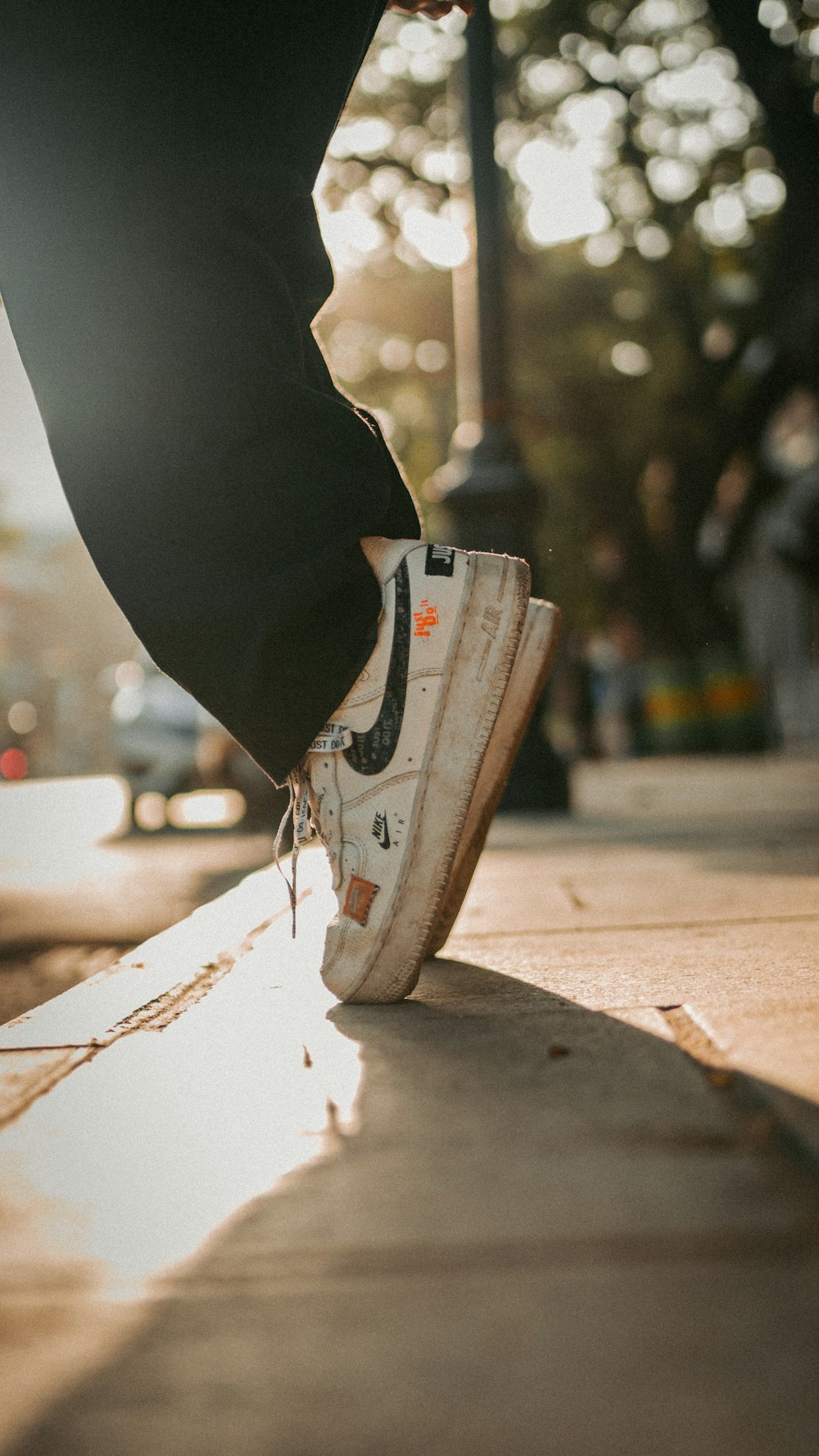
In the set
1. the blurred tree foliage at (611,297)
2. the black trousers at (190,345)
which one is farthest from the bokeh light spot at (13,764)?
the black trousers at (190,345)

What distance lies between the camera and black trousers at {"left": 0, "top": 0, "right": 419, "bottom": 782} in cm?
157

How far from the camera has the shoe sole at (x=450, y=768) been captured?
1632mm

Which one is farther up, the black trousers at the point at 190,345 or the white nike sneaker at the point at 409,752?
the black trousers at the point at 190,345

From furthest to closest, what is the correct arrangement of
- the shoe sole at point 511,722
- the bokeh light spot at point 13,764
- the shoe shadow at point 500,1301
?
the bokeh light spot at point 13,764 → the shoe sole at point 511,722 → the shoe shadow at point 500,1301

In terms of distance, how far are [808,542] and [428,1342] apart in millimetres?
15640

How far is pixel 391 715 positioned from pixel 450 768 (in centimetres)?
10

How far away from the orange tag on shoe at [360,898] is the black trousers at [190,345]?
18 cm

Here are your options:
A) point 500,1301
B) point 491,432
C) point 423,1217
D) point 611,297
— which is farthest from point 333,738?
point 611,297

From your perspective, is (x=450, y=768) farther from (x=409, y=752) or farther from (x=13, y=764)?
(x=13, y=764)

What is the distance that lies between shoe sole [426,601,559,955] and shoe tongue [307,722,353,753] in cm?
18

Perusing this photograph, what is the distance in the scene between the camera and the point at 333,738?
5.44 feet

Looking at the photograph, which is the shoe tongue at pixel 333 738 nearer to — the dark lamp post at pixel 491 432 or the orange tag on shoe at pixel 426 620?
the orange tag on shoe at pixel 426 620

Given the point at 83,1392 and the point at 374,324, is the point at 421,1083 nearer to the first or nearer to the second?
the point at 83,1392

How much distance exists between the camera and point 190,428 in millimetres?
1591
